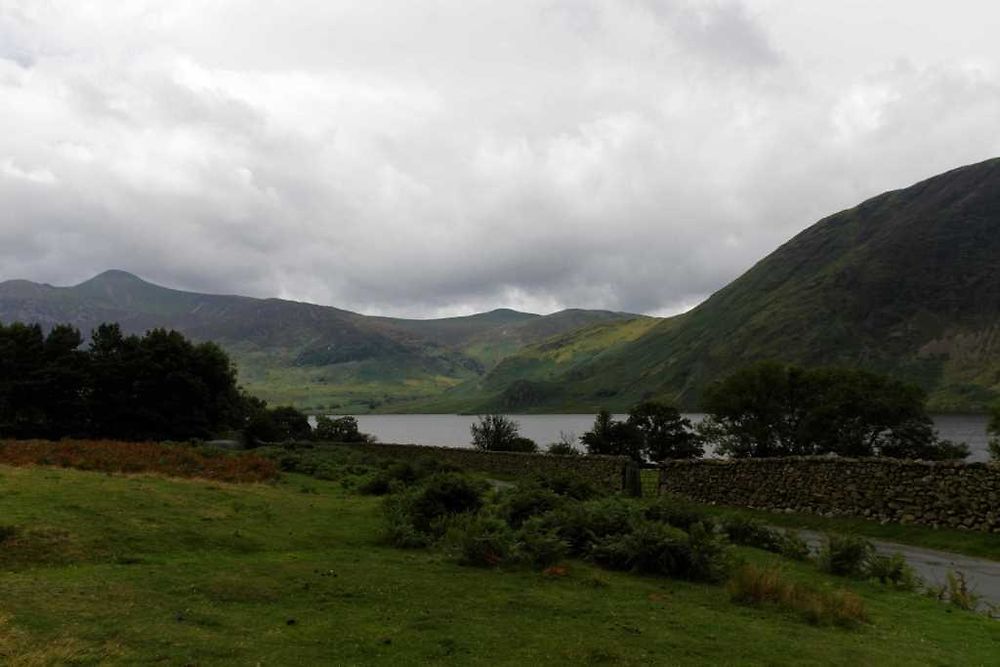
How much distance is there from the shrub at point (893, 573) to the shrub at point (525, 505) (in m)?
7.52

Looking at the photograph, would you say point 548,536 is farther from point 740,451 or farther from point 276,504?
point 740,451

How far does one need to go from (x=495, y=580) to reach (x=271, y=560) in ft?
13.9

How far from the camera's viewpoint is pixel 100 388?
5844cm

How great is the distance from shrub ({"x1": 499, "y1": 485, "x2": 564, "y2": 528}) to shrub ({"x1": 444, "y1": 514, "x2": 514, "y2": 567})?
218 centimetres

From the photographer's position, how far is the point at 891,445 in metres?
49.8

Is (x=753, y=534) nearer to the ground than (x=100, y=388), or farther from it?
nearer to the ground

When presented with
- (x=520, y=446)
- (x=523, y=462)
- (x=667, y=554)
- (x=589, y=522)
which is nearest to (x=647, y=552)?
(x=667, y=554)

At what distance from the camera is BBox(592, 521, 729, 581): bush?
14234 millimetres

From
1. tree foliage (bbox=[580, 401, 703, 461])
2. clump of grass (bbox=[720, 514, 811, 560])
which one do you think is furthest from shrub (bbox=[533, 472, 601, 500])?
tree foliage (bbox=[580, 401, 703, 461])

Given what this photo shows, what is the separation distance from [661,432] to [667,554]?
42709 mm

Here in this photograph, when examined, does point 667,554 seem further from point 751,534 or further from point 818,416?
point 818,416

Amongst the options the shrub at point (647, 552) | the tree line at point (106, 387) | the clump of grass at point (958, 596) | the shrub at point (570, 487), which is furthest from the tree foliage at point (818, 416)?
the tree line at point (106, 387)

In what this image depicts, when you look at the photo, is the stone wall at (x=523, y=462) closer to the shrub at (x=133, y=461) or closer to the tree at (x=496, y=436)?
the tree at (x=496, y=436)

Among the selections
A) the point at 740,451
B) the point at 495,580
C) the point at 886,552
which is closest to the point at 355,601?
the point at 495,580
